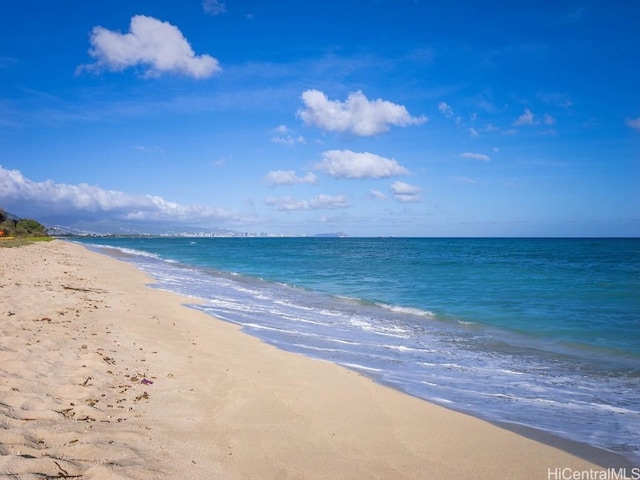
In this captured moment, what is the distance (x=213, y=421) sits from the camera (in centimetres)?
611

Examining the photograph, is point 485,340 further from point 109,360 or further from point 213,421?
point 109,360

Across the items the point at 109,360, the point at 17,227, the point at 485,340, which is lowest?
the point at 485,340

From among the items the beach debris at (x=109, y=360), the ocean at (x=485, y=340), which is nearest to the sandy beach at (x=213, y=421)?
the beach debris at (x=109, y=360)

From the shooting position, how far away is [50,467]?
425 cm

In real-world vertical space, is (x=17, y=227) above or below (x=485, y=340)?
above

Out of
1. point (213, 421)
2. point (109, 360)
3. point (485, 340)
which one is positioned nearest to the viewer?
point (213, 421)

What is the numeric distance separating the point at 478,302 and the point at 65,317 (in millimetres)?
19035

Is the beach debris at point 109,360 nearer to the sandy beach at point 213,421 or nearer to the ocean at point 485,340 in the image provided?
the sandy beach at point 213,421

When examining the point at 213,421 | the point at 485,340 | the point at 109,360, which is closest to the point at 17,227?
the point at 109,360

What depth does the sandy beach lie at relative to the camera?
4797mm

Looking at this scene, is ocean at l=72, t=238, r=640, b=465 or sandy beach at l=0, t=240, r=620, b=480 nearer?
sandy beach at l=0, t=240, r=620, b=480

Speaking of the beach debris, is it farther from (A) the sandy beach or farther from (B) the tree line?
(B) the tree line

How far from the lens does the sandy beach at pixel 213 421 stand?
4.80 meters

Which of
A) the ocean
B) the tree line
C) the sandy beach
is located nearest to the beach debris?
the sandy beach
